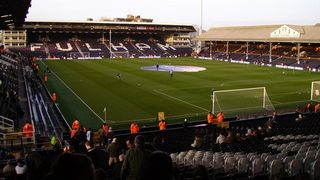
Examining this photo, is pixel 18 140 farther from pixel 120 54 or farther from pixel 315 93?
pixel 120 54

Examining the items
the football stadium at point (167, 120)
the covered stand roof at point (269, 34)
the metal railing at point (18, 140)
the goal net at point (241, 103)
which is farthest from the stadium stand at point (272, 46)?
the metal railing at point (18, 140)

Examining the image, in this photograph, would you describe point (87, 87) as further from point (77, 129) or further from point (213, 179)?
point (213, 179)

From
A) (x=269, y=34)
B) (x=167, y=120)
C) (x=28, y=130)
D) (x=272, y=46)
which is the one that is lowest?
(x=167, y=120)

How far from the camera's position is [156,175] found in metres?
3.19

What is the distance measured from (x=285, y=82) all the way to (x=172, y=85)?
13.9 metres

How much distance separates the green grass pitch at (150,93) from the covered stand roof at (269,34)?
52.9 feet

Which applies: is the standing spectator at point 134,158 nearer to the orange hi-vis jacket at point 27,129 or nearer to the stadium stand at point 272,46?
the orange hi-vis jacket at point 27,129

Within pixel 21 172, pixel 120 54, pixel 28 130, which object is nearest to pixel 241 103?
pixel 28 130

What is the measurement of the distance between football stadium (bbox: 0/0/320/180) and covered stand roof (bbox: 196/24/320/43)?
272 mm

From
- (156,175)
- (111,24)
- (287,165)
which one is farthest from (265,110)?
(111,24)

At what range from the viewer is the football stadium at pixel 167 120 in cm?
859

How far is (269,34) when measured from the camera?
7612 cm

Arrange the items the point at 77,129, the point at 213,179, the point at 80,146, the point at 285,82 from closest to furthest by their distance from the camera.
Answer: the point at 213,179, the point at 80,146, the point at 77,129, the point at 285,82

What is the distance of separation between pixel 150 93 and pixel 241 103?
365 inches
